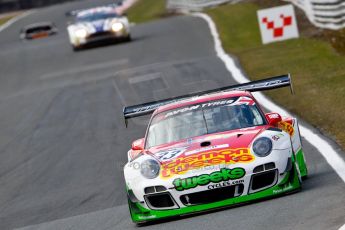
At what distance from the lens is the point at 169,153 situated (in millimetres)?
9828

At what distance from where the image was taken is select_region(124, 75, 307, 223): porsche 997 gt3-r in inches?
366

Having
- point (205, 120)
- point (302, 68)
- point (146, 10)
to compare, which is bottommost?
point (146, 10)

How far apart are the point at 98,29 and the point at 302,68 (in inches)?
553

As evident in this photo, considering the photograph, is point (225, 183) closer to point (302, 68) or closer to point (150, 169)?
point (150, 169)

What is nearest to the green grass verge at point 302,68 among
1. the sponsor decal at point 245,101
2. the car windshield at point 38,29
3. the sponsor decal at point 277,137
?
the sponsor decal at point 245,101

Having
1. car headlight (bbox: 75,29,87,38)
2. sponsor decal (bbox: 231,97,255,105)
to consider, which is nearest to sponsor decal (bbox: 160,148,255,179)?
sponsor decal (bbox: 231,97,255,105)

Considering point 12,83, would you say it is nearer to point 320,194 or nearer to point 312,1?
point 312,1

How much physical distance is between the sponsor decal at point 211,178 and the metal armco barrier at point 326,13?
1661 centimetres

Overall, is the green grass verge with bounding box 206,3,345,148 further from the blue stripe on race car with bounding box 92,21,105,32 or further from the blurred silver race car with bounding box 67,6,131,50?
the blue stripe on race car with bounding box 92,21,105,32

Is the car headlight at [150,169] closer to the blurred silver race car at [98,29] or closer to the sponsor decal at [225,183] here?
the sponsor decal at [225,183]

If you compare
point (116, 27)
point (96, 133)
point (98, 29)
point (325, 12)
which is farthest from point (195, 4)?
point (96, 133)

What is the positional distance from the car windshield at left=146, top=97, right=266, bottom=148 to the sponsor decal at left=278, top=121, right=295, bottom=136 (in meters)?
0.21

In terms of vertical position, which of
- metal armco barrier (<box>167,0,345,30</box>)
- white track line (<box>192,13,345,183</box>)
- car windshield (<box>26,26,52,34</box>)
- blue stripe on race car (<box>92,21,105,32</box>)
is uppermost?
white track line (<box>192,13,345,183</box>)

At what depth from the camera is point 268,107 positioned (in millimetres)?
16891
